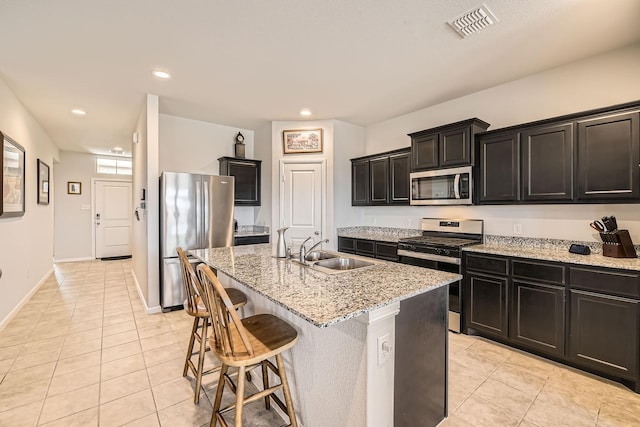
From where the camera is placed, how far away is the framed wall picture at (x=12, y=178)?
120 inches

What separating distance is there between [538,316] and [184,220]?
3.83 meters

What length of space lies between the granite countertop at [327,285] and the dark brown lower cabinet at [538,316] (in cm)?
128

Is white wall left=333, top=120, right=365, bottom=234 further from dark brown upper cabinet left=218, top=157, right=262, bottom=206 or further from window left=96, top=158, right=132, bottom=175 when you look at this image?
window left=96, top=158, right=132, bottom=175

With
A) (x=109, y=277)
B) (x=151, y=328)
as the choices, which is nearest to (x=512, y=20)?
(x=151, y=328)

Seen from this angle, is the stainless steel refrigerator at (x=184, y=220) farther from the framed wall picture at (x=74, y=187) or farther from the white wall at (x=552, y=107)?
the framed wall picture at (x=74, y=187)

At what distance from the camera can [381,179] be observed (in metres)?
4.23

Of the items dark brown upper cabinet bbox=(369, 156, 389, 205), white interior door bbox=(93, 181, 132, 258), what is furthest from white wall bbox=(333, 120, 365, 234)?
white interior door bbox=(93, 181, 132, 258)

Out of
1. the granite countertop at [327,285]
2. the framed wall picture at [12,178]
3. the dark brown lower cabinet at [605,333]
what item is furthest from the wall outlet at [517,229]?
the framed wall picture at [12,178]

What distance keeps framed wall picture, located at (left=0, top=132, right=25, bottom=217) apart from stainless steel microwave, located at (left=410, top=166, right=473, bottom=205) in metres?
4.53

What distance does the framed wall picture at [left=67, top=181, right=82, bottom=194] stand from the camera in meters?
6.89

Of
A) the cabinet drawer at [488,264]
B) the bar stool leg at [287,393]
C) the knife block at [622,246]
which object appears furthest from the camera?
the cabinet drawer at [488,264]

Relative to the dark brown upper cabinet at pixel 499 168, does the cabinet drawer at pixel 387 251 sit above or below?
below

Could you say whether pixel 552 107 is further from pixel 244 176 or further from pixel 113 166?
pixel 113 166

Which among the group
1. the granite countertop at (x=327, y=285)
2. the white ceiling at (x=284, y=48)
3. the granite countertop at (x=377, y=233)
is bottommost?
the granite countertop at (x=327, y=285)
